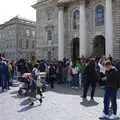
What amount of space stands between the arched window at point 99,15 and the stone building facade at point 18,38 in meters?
30.0

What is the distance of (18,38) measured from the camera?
60.2 meters

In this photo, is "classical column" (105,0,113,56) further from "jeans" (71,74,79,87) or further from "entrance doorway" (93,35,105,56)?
A: "jeans" (71,74,79,87)

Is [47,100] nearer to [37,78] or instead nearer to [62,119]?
[37,78]

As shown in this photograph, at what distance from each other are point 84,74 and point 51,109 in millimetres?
2923

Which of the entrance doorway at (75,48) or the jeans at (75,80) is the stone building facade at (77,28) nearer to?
the entrance doorway at (75,48)

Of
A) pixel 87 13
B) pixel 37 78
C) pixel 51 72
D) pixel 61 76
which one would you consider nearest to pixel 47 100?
pixel 37 78

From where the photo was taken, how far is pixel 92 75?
11.8 m

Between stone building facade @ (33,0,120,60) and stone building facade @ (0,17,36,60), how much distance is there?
72.7ft

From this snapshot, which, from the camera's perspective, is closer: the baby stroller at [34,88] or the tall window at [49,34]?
the baby stroller at [34,88]

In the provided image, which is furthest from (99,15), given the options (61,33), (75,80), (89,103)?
(89,103)

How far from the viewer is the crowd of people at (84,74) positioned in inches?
337

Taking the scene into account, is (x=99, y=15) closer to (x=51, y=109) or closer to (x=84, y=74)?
(x=84, y=74)

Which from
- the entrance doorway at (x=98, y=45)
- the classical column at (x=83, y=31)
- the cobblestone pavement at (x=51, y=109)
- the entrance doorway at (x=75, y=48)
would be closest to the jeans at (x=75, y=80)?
the cobblestone pavement at (x=51, y=109)

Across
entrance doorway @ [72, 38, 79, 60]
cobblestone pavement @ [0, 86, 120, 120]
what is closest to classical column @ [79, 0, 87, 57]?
entrance doorway @ [72, 38, 79, 60]
